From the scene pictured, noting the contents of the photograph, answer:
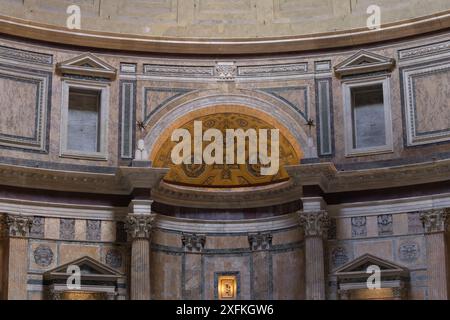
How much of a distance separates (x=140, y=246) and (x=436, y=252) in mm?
8689

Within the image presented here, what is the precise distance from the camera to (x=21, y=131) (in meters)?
28.2

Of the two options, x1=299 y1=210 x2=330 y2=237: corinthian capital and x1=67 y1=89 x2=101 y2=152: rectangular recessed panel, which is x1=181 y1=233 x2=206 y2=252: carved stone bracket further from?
x1=67 y1=89 x2=101 y2=152: rectangular recessed panel

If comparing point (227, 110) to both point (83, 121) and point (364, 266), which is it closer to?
point (83, 121)

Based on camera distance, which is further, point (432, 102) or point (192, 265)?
point (192, 265)

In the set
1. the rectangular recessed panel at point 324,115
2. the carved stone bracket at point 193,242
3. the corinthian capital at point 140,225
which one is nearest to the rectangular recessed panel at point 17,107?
the corinthian capital at point 140,225

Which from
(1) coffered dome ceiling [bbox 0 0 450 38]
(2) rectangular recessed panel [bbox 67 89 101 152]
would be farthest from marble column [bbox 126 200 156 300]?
(1) coffered dome ceiling [bbox 0 0 450 38]

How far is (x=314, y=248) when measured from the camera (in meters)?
27.5

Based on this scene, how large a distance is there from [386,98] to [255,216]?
5.70 m

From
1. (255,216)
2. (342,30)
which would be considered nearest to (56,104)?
(255,216)

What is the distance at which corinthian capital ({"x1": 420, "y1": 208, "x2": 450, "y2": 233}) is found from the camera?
27000 millimetres

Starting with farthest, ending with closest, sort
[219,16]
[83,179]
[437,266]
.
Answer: [219,16], [83,179], [437,266]

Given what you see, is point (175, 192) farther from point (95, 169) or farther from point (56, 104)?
point (56, 104)

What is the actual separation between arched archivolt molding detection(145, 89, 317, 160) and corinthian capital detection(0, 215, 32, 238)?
15.2ft

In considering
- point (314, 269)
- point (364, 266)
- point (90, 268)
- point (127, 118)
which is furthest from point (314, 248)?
point (127, 118)
